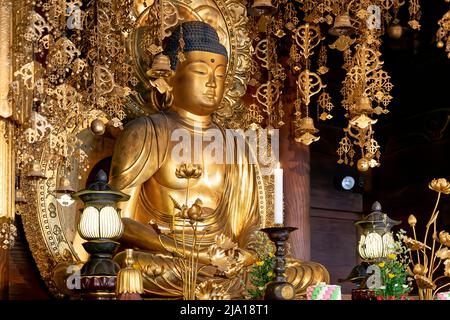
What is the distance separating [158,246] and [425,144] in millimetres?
2464

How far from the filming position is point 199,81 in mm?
5426

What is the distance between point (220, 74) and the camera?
17.9 feet

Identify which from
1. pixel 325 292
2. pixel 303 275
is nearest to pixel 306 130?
pixel 303 275

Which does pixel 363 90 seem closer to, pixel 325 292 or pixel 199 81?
pixel 199 81

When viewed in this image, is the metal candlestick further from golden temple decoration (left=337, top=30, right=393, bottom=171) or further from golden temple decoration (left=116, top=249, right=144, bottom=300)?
golden temple decoration (left=337, top=30, right=393, bottom=171)

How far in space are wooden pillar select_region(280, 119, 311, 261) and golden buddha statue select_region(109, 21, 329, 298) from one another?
291 millimetres

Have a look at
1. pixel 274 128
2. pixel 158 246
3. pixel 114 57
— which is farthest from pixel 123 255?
pixel 274 128

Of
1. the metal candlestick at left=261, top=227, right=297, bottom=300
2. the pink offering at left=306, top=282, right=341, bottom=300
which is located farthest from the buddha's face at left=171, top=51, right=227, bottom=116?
the metal candlestick at left=261, top=227, right=297, bottom=300

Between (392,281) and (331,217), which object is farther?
(331,217)

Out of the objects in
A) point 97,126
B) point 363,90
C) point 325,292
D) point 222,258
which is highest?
point 363,90

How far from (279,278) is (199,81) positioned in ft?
7.49

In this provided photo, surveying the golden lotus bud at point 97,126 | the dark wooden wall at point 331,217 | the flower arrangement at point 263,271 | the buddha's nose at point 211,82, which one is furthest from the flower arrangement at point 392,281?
the dark wooden wall at point 331,217
